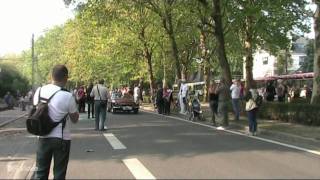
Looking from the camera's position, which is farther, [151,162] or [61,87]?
[151,162]

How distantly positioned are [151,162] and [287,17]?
28557 mm

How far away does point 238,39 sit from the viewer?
4972 centimetres

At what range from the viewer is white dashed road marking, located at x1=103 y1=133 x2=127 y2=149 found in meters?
15.9

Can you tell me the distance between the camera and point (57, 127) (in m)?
7.68

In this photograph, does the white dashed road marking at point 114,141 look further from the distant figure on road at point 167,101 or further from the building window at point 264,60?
the building window at point 264,60

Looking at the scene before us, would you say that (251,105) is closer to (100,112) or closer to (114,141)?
(114,141)

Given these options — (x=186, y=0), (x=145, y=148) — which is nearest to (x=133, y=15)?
(x=186, y=0)

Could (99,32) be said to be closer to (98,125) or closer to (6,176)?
(98,125)

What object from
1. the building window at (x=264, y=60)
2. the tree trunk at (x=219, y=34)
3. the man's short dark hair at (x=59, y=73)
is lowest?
the man's short dark hair at (x=59, y=73)

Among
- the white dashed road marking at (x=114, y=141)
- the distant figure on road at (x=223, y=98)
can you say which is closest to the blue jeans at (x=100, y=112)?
the white dashed road marking at (x=114, y=141)

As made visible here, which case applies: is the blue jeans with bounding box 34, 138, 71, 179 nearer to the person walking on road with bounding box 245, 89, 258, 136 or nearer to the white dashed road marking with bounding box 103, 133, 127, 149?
the white dashed road marking with bounding box 103, 133, 127, 149

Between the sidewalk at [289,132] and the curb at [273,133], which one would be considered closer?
the sidewalk at [289,132]

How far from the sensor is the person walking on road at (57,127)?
766cm

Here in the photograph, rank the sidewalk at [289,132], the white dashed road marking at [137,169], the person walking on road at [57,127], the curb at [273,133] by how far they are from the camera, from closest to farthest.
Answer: the person walking on road at [57,127]
the white dashed road marking at [137,169]
the sidewalk at [289,132]
the curb at [273,133]
